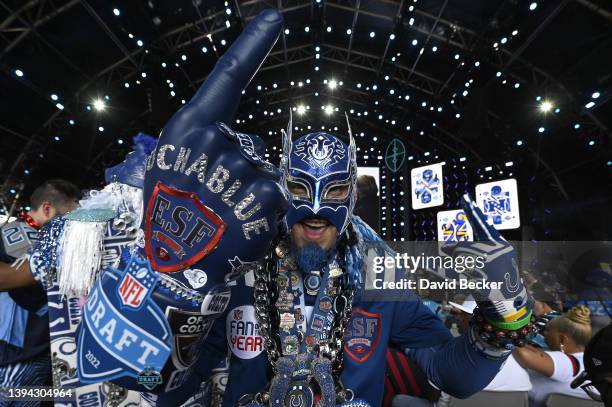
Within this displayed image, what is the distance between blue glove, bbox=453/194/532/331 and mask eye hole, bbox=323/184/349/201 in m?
0.42

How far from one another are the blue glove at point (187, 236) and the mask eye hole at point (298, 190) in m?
0.54

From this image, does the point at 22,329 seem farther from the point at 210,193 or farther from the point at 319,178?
the point at 210,193

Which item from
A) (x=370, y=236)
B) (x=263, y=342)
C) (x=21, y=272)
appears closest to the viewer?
(x=263, y=342)

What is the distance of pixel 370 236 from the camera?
Answer: 4.95ft

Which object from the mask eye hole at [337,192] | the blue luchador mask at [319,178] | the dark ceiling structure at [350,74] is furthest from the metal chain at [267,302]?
the dark ceiling structure at [350,74]

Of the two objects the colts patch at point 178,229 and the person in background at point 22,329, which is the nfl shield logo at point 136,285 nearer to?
the colts patch at point 178,229

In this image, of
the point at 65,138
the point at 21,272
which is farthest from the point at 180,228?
the point at 65,138

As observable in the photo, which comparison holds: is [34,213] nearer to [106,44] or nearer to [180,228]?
[180,228]

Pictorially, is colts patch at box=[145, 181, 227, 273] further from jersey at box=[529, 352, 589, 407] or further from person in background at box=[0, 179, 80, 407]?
jersey at box=[529, 352, 589, 407]

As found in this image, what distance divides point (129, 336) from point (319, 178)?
0.78m

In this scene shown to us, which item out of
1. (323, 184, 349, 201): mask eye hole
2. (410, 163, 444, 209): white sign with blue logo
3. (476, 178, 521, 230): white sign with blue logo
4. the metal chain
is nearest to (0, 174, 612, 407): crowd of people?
(323, 184, 349, 201): mask eye hole

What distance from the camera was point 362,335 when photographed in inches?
50.9

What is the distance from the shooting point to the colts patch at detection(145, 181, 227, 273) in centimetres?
76

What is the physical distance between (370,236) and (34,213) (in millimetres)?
2525
